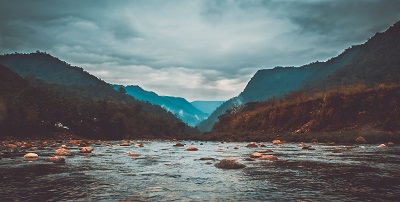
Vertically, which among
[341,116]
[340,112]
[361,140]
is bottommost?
[361,140]

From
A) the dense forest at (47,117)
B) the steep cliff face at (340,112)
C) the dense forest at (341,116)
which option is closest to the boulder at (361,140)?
the dense forest at (341,116)

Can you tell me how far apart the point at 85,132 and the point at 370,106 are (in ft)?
190

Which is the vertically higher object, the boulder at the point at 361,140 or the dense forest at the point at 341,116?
the dense forest at the point at 341,116

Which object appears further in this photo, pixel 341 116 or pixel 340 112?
pixel 340 112

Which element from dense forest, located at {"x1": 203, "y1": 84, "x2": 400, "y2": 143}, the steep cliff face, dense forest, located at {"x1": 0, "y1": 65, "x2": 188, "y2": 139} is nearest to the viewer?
dense forest, located at {"x1": 203, "y1": 84, "x2": 400, "y2": 143}

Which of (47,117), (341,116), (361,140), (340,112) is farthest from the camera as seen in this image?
(47,117)

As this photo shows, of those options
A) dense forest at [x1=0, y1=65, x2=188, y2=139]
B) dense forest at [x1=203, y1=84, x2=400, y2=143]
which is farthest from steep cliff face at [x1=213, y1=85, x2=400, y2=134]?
dense forest at [x1=0, y1=65, x2=188, y2=139]

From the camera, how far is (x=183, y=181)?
6.64m

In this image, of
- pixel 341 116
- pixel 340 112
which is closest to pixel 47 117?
pixel 340 112

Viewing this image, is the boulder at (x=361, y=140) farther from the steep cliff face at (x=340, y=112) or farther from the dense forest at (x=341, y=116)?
the steep cliff face at (x=340, y=112)

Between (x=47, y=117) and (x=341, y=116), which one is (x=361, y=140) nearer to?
(x=341, y=116)

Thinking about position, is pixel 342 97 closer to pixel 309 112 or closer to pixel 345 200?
pixel 309 112

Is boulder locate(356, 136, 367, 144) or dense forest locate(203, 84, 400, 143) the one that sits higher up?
dense forest locate(203, 84, 400, 143)

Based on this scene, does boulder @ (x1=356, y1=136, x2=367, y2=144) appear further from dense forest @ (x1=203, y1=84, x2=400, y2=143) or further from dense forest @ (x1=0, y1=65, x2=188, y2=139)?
dense forest @ (x1=0, y1=65, x2=188, y2=139)
